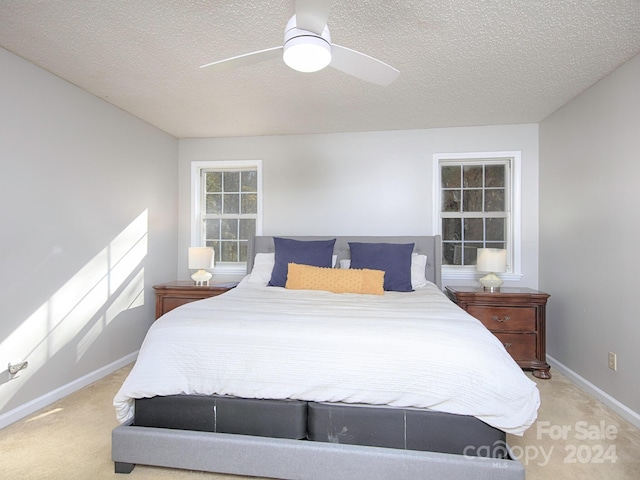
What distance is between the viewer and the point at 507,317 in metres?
3.22

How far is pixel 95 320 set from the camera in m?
3.03

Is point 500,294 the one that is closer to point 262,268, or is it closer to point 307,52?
point 262,268

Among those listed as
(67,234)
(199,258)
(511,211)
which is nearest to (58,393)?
(67,234)

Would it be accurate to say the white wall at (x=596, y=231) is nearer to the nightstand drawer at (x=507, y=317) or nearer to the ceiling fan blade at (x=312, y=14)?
the nightstand drawer at (x=507, y=317)

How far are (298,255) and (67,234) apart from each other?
190cm

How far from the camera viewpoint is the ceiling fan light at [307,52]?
5.25 ft

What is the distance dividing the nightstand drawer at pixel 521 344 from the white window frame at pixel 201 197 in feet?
9.26

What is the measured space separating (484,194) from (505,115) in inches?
33.4

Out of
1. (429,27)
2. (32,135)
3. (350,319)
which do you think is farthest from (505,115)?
(32,135)

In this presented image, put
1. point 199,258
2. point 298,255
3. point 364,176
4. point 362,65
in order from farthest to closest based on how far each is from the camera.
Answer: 1. point 364,176
2. point 199,258
3. point 298,255
4. point 362,65

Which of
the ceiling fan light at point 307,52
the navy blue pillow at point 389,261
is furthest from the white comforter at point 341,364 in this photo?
the ceiling fan light at point 307,52

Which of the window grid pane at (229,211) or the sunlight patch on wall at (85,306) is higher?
the window grid pane at (229,211)

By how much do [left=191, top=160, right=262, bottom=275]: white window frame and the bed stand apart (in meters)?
2.29

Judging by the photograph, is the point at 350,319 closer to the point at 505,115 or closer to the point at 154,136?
the point at 505,115
